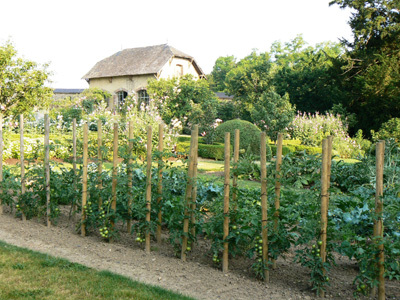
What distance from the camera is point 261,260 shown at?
3.45m

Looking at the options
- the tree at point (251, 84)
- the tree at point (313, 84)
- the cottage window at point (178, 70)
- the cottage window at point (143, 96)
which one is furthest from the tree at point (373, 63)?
the cottage window at point (143, 96)

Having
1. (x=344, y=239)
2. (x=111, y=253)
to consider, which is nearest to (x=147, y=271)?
(x=111, y=253)

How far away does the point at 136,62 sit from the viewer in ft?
89.0

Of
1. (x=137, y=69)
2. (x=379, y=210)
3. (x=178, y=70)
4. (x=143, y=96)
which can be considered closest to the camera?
(x=379, y=210)

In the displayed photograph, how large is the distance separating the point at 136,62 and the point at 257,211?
81.9ft

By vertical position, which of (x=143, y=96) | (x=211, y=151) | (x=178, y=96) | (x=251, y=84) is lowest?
(x=211, y=151)

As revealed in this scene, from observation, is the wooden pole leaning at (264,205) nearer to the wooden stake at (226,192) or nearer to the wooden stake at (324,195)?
the wooden stake at (226,192)

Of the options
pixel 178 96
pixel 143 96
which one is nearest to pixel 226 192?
pixel 178 96

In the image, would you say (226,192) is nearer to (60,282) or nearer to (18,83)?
(60,282)

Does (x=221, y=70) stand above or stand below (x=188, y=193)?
above

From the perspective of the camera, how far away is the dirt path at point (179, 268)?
3236 millimetres

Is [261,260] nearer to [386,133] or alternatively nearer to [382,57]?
[386,133]

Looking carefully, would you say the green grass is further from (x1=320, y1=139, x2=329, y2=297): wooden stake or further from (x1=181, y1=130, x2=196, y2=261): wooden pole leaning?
(x1=320, y1=139, x2=329, y2=297): wooden stake

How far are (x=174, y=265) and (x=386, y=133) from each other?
1382 centimetres
